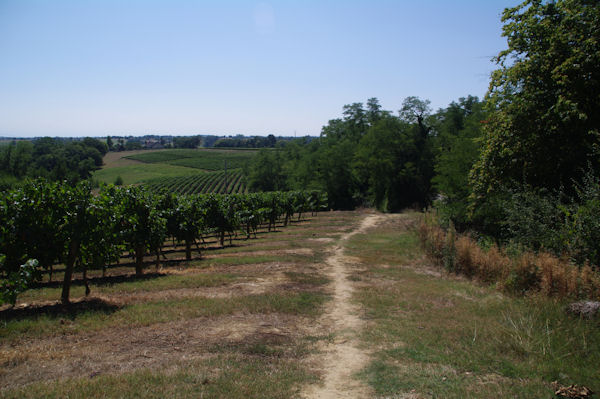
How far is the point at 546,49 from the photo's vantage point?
14898mm

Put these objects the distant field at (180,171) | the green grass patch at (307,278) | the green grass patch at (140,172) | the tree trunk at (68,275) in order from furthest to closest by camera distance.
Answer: the green grass patch at (140,172)
the distant field at (180,171)
the green grass patch at (307,278)
the tree trunk at (68,275)

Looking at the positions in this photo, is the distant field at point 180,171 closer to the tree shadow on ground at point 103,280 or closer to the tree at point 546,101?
the tree shadow on ground at point 103,280

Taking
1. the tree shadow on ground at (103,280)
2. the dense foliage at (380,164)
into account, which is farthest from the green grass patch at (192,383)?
the dense foliage at (380,164)

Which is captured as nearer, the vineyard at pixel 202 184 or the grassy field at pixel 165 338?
the grassy field at pixel 165 338

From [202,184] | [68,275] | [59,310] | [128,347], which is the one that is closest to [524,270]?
[128,347]

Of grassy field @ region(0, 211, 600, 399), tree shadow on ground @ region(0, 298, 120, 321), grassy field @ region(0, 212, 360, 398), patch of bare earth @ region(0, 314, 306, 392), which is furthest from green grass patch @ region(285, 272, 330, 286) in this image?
tree shadow on ground @ region(0, 298, 120, 321)

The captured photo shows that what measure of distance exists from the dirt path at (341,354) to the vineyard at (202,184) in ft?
239

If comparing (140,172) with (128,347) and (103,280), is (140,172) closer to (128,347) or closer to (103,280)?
(103,280)

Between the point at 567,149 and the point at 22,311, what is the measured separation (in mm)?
19023

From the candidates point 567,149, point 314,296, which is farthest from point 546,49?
point 314,296

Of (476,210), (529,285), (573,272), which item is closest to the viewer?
(573,272)

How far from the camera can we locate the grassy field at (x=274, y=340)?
5516 mm

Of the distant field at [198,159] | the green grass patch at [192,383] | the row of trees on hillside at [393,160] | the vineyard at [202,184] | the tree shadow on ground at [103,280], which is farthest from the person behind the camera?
the distant field at [198,159]

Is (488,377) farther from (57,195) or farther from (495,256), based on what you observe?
(57,195)
